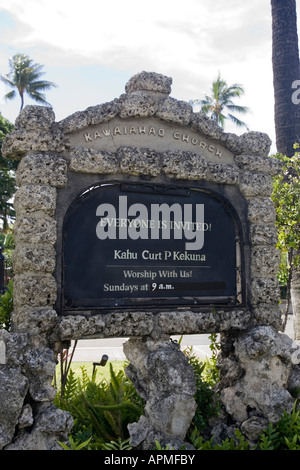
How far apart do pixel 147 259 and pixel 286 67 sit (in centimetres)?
559

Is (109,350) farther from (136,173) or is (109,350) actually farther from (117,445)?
(136,173)

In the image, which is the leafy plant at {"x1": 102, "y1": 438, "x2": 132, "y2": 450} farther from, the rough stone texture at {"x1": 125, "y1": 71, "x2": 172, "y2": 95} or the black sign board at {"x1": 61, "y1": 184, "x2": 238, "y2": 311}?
the rough stone texture at {"x1": 125, "y1": 71, "x2": 172, "y2": 95}

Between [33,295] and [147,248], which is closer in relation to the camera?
[33,295]

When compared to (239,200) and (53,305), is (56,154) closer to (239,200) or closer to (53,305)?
(53,305)

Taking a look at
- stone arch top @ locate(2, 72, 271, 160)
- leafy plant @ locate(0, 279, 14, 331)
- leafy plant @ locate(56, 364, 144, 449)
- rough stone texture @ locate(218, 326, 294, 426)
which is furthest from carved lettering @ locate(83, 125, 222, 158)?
leafy plant @ locate(56, 364, 144, 449)

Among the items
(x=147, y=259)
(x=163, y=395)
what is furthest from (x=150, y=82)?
(x=163, y=395)

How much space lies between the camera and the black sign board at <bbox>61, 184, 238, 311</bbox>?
4492mm

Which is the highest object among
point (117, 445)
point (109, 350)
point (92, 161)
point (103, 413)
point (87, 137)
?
point (87, 137)

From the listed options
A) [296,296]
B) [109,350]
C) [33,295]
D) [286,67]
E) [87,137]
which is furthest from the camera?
[109,350]

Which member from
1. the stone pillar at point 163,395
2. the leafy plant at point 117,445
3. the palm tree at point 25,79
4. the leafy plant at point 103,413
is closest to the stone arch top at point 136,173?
the stone pillar at point 163,395

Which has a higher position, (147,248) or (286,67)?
(286,67)

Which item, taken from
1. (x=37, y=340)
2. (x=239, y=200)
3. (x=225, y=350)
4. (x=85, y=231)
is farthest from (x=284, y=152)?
(x=37, y=340)

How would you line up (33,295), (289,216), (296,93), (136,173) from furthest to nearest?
(296,93)
(289,216)
(136,173)
(33,295)

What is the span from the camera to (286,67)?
28.5 feet
